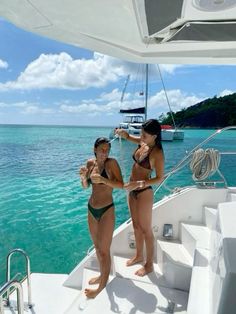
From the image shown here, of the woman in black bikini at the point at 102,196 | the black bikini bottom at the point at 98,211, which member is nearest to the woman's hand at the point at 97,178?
the woman in black bikini at the point at 102,196

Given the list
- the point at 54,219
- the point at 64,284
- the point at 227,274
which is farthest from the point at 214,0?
the point at 54,219

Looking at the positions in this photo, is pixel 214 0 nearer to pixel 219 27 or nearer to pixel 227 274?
pixel 219 27

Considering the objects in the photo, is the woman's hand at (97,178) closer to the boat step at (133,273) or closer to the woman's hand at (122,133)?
the woman's hand at (122,133)

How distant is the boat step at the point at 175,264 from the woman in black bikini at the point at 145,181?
0.15m

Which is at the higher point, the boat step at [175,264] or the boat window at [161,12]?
the boat window at [161,12]

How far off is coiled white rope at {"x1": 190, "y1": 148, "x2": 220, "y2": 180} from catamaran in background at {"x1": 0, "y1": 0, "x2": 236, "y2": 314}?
1 cm

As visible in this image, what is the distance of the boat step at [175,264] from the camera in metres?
2.28

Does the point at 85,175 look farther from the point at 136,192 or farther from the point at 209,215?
the point at 209,215

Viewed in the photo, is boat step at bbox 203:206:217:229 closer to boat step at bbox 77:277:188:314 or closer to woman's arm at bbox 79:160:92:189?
boat step at bbox 77:277:188:314

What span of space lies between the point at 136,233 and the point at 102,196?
22.9 inches

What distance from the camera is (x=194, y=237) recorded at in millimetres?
2625

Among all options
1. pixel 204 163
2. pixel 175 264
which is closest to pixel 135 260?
pixel 175 264

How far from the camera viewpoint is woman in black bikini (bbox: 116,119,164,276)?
226 cm

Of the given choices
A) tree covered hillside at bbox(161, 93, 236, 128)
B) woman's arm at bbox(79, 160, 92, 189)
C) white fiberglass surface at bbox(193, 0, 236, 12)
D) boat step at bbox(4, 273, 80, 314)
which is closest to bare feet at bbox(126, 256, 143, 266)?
boat step at bbox(4, 273, 80, 314)
